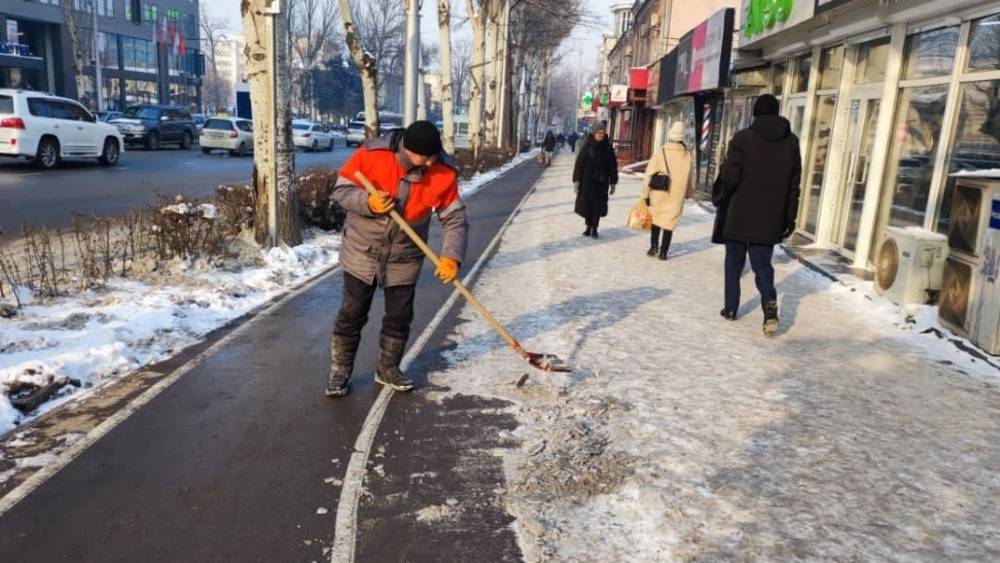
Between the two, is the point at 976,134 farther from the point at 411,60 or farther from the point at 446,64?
the point at 446,64

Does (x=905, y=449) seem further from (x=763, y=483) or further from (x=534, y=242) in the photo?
(x=534, y=242)

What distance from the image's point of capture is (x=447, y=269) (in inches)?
173

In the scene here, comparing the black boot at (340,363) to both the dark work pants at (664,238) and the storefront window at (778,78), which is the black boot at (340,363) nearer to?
the dark work pants at (664,238)

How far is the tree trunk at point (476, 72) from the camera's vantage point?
79.4ft

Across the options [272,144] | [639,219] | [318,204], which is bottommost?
[639,219]

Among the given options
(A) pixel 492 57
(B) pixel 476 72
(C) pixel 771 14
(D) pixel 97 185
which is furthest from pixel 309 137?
(C) pixel 771 14

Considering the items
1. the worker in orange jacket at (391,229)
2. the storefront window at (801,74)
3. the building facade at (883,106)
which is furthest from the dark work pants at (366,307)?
the storefront window at (801,74)

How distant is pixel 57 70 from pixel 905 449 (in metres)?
56.7

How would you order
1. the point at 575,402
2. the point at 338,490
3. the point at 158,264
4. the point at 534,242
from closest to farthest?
1. the point at 338,490
2. the point at 575,402
3. the point at 158,264
4. the point at 534,242

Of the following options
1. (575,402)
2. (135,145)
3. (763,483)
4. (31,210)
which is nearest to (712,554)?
(763,483)

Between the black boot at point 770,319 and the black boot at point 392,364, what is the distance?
3184mm

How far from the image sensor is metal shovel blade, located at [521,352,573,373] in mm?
4906

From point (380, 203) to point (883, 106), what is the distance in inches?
277

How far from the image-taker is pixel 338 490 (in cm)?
345
